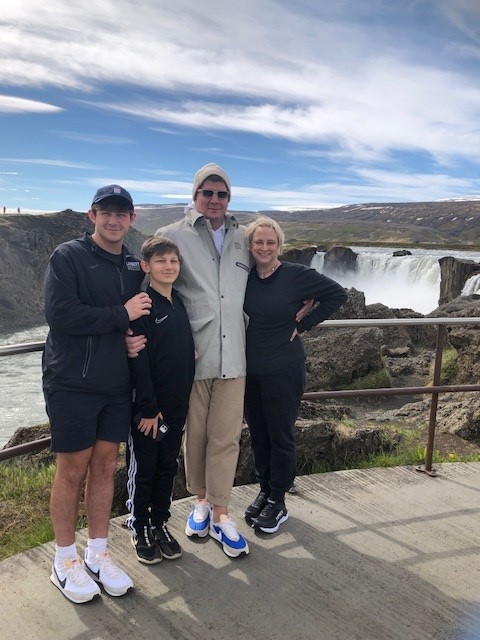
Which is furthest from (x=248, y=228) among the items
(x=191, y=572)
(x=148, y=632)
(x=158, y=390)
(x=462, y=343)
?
(x=462, y=343)

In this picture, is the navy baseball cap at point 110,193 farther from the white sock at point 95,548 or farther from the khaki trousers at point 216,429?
the white sock at point 95,548

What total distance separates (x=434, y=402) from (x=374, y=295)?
33.8 metres

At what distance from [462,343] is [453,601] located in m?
7.28

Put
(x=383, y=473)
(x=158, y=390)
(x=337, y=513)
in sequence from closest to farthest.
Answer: (x=158, y=390), (x=337, y=513), (x=383, y=473)

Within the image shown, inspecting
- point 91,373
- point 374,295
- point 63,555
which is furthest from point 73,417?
point 374,295

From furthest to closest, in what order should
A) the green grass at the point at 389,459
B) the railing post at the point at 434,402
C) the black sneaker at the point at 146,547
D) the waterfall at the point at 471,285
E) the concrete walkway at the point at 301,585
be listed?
the waterfall at the point at 471,285 < the green grass at the point at 389,459 < the railing post at the point at 434,402 < the black sneaker at the point at 146,547 < the concrete walkway at the point at 301,585

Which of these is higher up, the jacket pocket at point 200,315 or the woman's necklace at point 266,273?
the woman's necklace at point 266,273

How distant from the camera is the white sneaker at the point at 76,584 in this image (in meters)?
2.63

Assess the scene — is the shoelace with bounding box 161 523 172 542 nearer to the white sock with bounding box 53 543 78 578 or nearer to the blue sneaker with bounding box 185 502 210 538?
the blue sneaker with bounding box 185 502 210 538

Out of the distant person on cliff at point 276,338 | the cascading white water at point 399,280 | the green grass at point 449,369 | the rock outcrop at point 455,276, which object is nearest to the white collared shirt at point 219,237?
the distant person on cliff at point 276,338

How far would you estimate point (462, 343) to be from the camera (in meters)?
9.44

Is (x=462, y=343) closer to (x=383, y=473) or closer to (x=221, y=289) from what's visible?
(x=383, y=473)

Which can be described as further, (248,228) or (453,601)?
(248,228)

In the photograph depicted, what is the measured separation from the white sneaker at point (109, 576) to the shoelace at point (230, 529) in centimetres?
58
